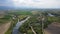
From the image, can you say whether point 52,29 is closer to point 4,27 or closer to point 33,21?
point 33,21

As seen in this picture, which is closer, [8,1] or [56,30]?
[56,30]

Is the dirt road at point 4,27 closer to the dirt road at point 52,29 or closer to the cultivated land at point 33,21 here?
the cultivated land at point 33,21

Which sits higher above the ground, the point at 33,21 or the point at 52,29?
the point at 33,21

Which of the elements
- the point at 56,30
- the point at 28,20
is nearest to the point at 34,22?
the point at 28,20

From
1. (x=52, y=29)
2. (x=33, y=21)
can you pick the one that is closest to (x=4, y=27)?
(x=33, y=21)

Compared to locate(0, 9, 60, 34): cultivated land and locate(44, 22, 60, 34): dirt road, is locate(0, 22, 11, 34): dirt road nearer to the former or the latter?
locate(0, 9, 60, 34): cultivated land

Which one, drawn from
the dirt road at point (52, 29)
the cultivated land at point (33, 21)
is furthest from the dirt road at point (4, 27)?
the dirt road at point (52, 29)

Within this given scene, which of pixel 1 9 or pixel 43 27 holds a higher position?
pixel 1 9

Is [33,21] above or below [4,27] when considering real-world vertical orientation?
above

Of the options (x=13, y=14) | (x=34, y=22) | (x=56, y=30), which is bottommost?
(x=56, y=30)

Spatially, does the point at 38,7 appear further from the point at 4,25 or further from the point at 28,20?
the point at 4,25

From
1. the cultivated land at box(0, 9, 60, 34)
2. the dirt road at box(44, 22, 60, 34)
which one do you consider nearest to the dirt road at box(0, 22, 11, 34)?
the cultivated land at box(0, 9, 60, 34)
